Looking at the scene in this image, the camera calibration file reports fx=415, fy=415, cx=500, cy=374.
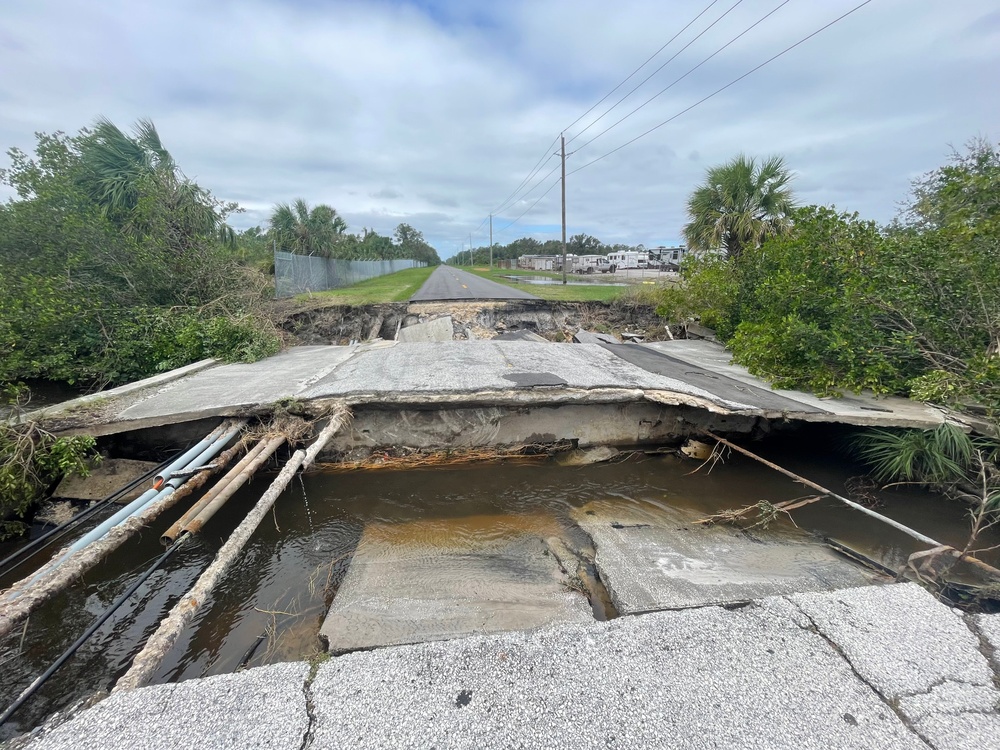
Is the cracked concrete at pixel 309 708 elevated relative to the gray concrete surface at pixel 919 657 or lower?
elevated

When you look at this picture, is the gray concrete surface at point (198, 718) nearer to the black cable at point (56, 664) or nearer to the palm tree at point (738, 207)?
the black cable at point (56, 664)

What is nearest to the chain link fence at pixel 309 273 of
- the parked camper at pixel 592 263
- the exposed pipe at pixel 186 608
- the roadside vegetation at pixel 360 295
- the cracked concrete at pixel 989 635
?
→ the roadside vegetation at pixel 360 295

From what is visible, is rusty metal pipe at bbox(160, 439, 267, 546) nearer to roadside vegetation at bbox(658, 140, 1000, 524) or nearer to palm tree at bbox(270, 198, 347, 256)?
roadside vegetation at bbox(658, 140, 1000, 524)

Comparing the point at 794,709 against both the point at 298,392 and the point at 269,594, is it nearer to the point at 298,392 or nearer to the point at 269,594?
the point at 269,594

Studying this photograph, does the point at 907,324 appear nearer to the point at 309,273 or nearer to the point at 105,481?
the point at 105,481

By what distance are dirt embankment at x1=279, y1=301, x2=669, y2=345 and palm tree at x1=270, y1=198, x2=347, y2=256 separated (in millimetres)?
12155

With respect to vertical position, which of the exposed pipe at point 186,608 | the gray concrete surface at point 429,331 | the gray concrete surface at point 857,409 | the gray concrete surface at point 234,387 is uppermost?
the gray concrete surface at point 429,331

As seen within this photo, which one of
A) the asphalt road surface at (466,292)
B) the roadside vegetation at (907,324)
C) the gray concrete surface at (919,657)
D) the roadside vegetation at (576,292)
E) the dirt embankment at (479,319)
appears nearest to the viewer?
the gray concrete surface at (919,657)

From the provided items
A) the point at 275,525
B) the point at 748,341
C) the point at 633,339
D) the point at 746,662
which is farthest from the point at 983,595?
the point at 633,339

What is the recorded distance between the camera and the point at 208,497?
369 cm

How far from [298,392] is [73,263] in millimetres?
5383

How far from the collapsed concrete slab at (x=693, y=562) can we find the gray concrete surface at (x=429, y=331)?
24.2 feet

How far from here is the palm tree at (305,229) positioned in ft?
75.9

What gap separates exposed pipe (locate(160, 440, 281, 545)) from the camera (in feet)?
10.3
